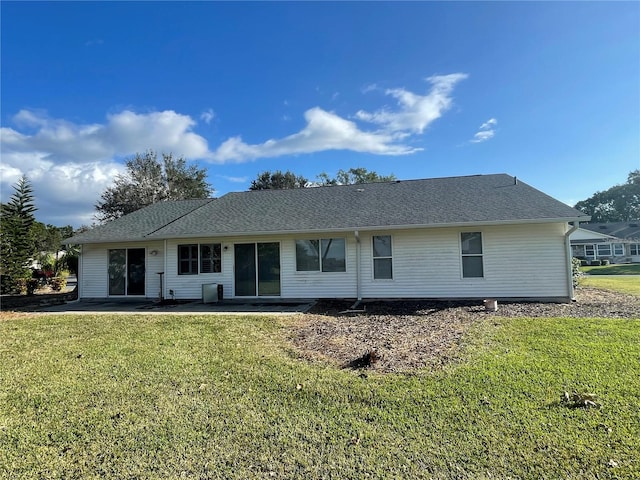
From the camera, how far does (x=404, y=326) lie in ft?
26.7

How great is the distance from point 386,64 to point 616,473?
13.4 metres

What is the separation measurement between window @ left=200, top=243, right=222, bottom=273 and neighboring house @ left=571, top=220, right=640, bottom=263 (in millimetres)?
38702

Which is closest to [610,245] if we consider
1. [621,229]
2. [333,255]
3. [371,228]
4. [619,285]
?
[621,229]

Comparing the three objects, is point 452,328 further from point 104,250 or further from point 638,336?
point 104,250

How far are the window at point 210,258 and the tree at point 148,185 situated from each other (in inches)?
928

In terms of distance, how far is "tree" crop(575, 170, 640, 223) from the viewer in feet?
224

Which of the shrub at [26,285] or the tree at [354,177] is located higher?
the tree at [354,177]

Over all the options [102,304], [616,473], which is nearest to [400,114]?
[102,304]

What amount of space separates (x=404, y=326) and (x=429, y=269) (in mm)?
4149

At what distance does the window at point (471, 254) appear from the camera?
38.0 feet

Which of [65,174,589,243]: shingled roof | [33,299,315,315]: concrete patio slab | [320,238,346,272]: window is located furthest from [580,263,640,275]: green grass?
[33,299,315,315]: concrete patio slab

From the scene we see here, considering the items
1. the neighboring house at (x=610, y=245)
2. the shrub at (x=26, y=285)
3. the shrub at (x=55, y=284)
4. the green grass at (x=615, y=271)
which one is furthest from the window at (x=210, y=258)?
the neighboring house at (x=610, y=245)

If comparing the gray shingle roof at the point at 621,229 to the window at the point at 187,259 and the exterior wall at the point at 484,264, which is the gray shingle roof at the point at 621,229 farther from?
the window at the point at 187,259

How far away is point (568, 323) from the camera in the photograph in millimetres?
7754
